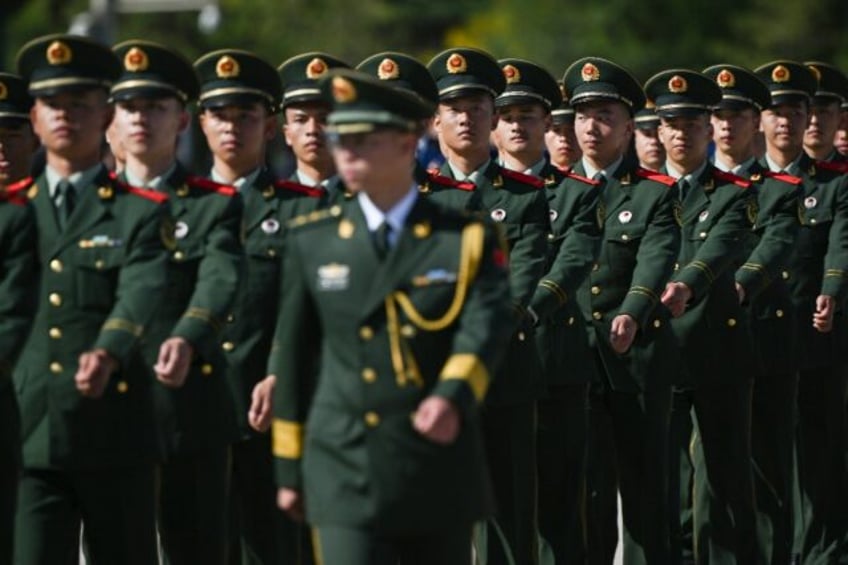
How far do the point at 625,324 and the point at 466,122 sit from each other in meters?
1.14

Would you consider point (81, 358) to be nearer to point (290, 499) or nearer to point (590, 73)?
point (290, 499)

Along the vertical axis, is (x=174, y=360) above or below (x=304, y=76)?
below

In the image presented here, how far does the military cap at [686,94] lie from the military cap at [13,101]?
3.22m

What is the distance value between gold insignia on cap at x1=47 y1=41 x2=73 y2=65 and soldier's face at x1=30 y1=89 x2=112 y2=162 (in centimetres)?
14

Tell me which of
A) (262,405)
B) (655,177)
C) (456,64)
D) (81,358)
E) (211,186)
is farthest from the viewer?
(655,177)

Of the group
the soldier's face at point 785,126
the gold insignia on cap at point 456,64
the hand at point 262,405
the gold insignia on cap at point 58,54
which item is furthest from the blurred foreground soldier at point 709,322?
the gold insignia on cap at point 58,54

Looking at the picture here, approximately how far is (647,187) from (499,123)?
0.76 m

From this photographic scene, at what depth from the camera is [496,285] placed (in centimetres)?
806

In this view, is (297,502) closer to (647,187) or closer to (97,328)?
(97,328)

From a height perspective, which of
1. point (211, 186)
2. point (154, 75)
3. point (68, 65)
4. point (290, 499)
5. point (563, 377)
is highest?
point (68, 65)

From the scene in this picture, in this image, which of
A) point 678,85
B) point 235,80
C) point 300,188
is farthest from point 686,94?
point 235,80

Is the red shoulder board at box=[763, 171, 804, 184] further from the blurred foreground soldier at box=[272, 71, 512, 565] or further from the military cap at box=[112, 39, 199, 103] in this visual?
the blurred foreground soldier at box=[272, 71, 512, 565]

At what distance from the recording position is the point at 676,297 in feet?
38.7

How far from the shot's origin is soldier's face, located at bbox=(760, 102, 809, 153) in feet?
44.9
